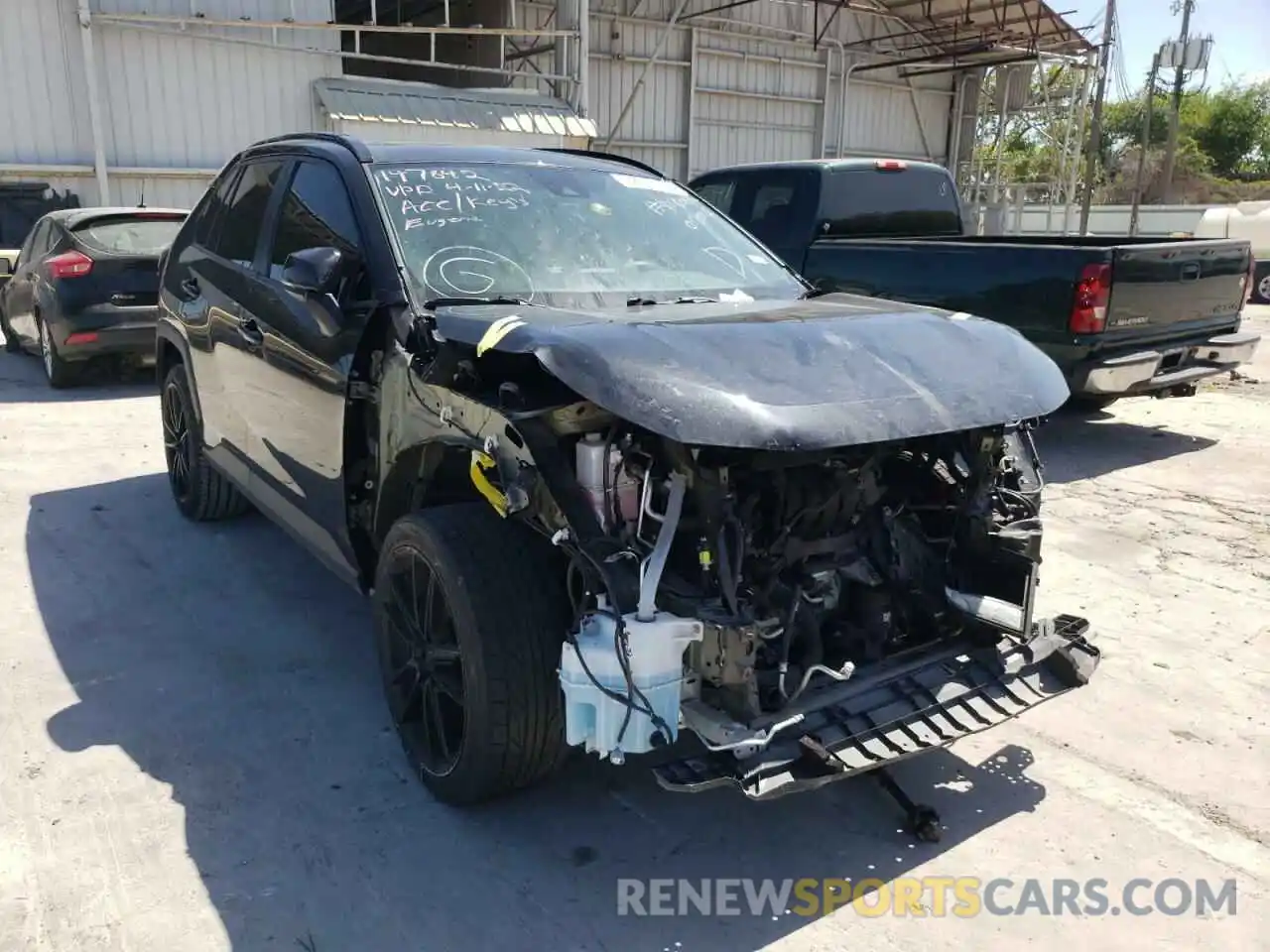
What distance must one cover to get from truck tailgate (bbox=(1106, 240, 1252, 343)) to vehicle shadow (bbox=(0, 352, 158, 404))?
25.7 feet

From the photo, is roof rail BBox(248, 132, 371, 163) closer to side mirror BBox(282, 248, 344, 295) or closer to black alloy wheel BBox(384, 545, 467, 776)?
side mirror BBox(282, 248, 344, 295)

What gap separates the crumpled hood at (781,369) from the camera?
2.45m

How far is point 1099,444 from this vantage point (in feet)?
24.8

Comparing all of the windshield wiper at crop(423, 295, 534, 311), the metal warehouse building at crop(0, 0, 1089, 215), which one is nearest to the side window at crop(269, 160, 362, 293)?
the windshield wiper at crop(423, 295, 534, 311)

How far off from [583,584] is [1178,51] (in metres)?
27.6

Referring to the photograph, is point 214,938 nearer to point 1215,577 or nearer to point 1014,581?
point 1014,581

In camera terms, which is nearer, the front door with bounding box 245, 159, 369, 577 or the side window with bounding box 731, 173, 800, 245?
the front door with bounding box 245, 159, 369, 577

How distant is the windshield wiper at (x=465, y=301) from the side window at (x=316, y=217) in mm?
421

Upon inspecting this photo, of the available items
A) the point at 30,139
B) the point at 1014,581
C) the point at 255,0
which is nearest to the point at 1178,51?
the point at 255,0

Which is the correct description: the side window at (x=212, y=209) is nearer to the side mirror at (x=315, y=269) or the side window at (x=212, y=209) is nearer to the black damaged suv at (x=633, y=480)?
the black damaged suv at (x=633, y=480)

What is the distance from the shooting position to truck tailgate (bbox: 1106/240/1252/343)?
255 inches

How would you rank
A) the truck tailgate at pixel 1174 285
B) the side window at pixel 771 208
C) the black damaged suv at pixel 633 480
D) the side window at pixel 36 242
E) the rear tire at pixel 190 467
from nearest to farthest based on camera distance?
the black damaged suv at pixel 633 480 < the rear tire at pixel 190 467 < the truck tailgate at pixel 1174 285 < the side window at pixel 771 208 < the side window at pixel 36 242

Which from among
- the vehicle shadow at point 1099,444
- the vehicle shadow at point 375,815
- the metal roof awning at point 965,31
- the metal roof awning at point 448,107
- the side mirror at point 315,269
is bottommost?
the vehicle shadow at point 1099,444

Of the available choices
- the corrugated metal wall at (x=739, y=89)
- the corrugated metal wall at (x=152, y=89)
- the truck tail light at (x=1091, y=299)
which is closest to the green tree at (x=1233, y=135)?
the corrugated metal wall at (x=739, y=89)
